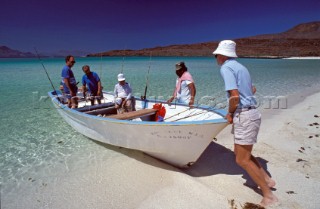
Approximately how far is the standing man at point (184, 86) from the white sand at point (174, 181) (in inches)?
53.1

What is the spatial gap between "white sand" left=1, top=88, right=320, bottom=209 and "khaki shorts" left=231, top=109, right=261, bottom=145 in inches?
45.4

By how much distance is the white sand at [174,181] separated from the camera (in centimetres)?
392

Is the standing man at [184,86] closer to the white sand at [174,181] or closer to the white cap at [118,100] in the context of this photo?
the white sand at [174,181]

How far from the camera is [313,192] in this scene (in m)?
3.93

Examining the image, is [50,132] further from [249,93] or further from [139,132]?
[249,93]

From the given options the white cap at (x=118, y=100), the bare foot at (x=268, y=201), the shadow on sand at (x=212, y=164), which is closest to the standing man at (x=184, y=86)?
the shadow on sand at (x=212, y=164)

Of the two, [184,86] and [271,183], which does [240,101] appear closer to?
[271,183]

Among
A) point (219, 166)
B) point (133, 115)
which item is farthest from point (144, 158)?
point (219, 166)

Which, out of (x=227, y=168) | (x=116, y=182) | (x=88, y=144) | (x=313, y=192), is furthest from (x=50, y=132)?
(x=313, y=192)

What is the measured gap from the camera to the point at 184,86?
227 inches

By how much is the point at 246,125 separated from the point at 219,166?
75.7 inches

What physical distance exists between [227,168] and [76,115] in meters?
3.87

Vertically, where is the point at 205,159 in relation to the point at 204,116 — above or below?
below

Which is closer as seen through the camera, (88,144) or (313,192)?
(313,192)
